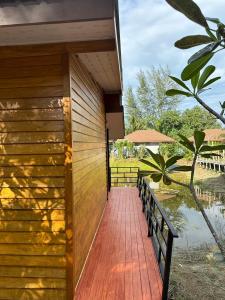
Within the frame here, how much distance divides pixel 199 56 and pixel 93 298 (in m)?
2.76

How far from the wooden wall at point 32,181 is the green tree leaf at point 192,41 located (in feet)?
6.94

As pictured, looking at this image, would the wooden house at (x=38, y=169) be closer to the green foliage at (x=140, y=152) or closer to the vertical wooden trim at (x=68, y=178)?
the vertical wooden trim at (x=68, y=178)

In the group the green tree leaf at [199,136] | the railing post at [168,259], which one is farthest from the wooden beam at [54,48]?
the green tree leaf at [199,136]

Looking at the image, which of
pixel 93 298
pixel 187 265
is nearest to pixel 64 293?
pixel 93 298

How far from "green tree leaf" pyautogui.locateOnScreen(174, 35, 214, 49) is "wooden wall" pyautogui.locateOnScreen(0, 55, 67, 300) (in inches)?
83.3

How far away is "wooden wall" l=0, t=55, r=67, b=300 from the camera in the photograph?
2930mm

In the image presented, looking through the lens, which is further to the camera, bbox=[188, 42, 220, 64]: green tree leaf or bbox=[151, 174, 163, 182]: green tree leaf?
bbox=[151, 174, 163, 182]: green tree leaf

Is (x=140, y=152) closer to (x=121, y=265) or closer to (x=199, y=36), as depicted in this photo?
(x=121, y=265)

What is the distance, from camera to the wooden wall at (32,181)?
293 cm

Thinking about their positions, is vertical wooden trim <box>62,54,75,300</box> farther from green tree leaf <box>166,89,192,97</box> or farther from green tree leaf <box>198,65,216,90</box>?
green tree leaf <box>198,65,216,90</box>

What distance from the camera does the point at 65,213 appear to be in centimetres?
291

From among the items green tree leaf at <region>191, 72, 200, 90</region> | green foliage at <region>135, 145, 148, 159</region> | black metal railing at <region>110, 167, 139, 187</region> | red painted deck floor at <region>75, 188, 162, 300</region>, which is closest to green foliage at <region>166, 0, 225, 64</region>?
green tree leaf at <region>191, 72, 200, 90</region>

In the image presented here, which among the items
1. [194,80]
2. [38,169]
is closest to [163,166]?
[194,80]

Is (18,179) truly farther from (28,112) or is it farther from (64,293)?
(64,293)
